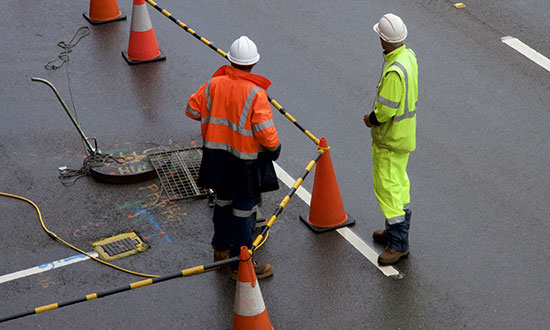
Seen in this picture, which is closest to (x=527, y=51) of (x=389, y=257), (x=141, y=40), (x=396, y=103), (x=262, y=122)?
(x=396, y=103)

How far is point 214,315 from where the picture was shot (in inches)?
276

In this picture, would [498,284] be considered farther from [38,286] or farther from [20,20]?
[20,20]

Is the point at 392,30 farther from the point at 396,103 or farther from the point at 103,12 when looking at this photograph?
the point at 103,12

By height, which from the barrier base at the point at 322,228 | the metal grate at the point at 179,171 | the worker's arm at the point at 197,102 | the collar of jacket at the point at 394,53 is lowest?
the metal grate at the point at 179,171

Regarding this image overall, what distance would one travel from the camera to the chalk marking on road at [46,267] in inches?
289

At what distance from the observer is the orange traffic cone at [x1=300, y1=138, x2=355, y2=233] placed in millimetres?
7820

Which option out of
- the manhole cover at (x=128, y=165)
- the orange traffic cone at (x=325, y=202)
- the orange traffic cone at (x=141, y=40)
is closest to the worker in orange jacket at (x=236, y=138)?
the orange traffic cone at (x=325, y=202)

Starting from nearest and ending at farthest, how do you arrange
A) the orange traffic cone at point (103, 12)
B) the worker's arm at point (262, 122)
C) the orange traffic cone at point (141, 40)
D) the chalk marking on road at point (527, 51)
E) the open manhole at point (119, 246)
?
the worker's arm at point (262, 122) → the open manhole at point (119, 246) → the orange traffic cone at point (141, 40) → the chalk marking on road at point (527, 51) → the orange traffic cone at point (103, 12)

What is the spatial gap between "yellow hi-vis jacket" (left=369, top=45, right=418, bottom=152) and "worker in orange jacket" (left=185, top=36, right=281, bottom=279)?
97 cm

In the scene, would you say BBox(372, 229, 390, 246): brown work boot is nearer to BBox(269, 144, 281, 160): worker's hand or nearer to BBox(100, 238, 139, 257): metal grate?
BBox(269, 144, 281, 160): worker's hand

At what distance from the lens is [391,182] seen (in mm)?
7430

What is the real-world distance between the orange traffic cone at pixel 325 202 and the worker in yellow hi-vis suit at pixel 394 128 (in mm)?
465

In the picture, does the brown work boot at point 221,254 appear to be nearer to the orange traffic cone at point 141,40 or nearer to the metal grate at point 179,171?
the metal grate at point 179,171

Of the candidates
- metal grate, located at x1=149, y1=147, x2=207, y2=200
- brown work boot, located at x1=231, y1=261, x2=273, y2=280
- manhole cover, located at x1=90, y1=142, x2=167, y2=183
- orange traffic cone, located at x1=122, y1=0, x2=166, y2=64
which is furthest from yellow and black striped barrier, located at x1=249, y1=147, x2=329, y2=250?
orange traffic cone, located at x1=122, y1=0, x2=166, y2=64
